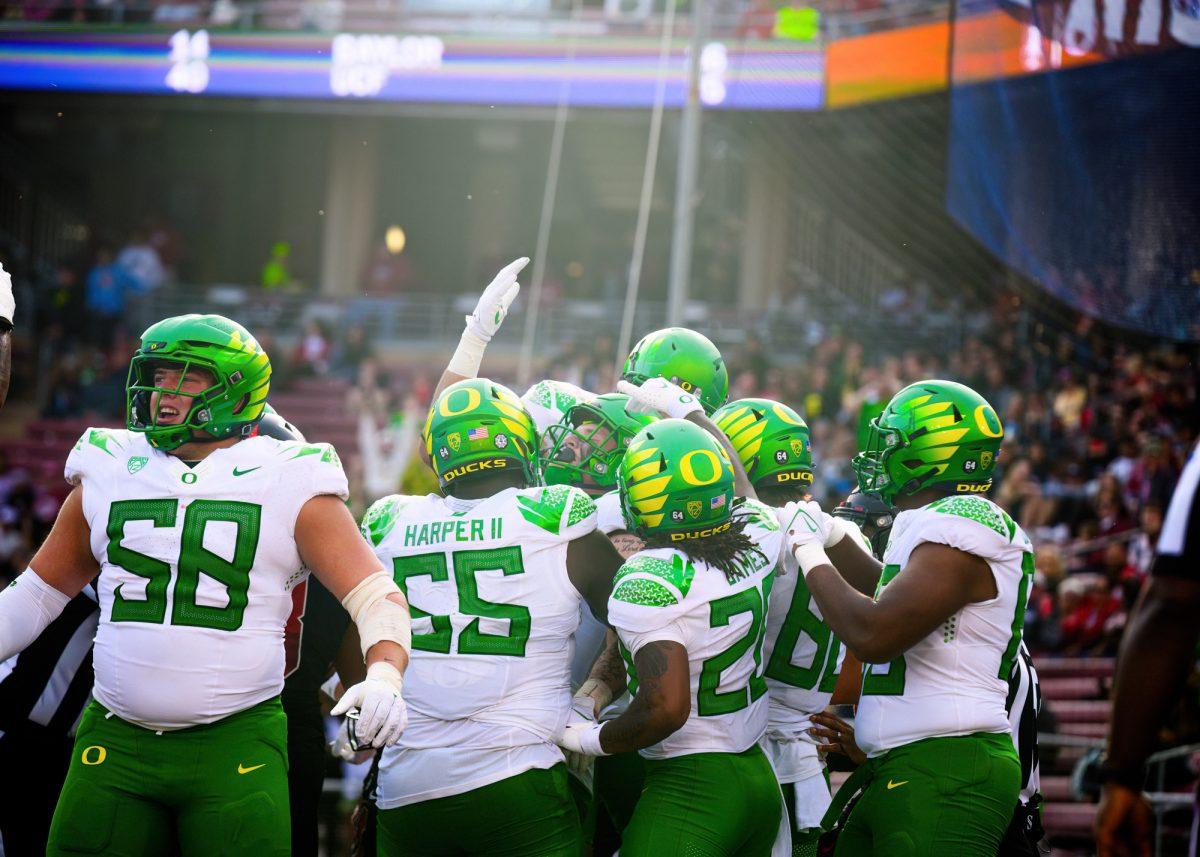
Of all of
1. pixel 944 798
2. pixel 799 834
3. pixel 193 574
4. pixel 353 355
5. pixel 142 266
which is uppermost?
pixel 142 266

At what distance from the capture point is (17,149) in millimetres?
21078

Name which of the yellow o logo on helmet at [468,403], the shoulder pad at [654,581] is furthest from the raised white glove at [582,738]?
the yellow o logo on helmet at [468,403]

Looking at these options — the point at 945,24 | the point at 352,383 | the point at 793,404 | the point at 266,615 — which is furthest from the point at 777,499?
the point at 352,383

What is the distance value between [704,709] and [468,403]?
3.56ft

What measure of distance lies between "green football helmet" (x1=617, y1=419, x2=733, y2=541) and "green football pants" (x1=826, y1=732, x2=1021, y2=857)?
2.62ft

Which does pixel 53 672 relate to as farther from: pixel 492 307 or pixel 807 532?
pixel 807 532

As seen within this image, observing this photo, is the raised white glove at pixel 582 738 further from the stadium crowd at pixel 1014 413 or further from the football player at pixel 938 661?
the stadium crowd at pixel 1014 413

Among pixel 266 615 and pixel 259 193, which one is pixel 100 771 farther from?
pixel 259 193

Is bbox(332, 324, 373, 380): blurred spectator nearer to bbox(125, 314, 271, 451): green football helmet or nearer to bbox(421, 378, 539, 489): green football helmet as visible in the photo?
bbox(421, 378, 539, 489): green football helmet

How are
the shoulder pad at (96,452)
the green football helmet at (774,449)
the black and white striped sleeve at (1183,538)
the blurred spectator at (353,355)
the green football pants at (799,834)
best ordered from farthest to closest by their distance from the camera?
the blurred spectator at (353,355) < the green football helmet at (774,449) < the green football pants at (799,834) < the shoulder pad at (96,452) < the black and white striped sleeve at (1183,538)

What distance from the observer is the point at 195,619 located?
3.36 metres

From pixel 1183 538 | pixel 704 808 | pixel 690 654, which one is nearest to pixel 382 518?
pixel 690 654

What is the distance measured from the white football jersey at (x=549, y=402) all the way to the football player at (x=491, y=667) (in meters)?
1.14

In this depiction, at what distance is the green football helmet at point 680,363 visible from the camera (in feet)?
16.6
